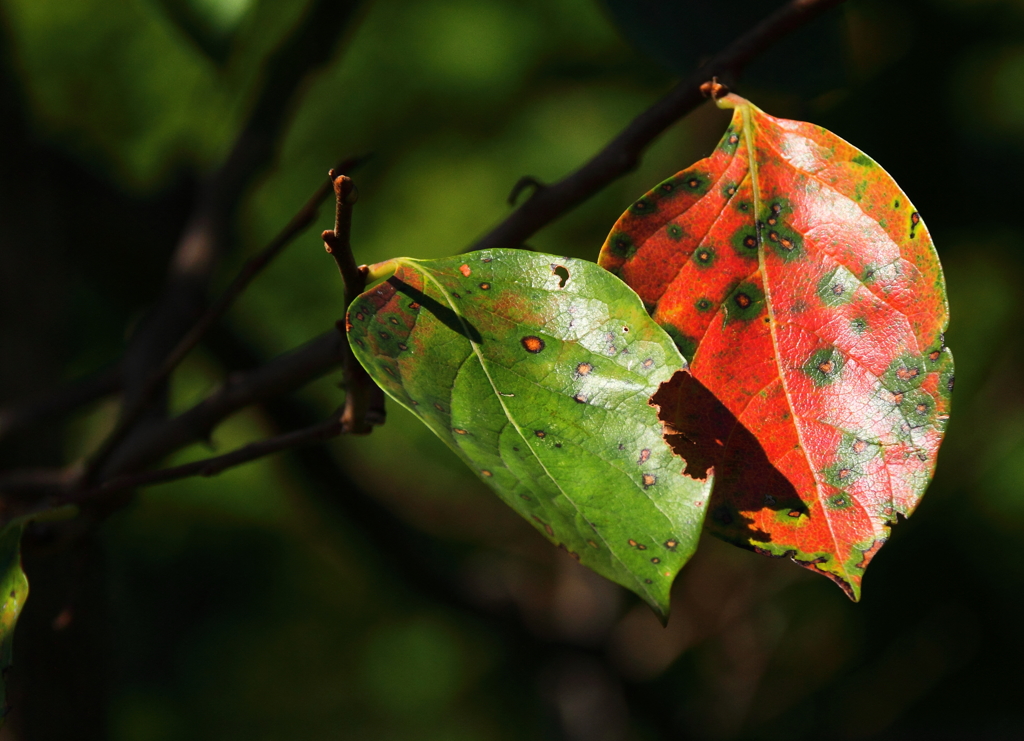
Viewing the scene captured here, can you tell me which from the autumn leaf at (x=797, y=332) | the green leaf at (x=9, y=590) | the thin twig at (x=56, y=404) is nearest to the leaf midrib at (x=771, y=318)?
the autumn leaf at (x=797, y=332)

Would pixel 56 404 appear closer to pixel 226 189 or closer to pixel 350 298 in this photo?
pixel 226 189

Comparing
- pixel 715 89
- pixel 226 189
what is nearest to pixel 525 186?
pixel 715 89

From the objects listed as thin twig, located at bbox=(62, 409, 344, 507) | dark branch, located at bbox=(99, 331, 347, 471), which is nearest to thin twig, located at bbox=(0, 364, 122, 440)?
dark branch, located at bbox=(99, 331, 347, 471)

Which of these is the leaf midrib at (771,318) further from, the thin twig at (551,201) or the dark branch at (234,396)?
the dark branch at (234,396)

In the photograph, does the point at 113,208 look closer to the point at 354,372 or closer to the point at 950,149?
the point at 354,372

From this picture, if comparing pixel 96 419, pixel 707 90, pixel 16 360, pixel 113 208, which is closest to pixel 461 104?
pixel 113 208
